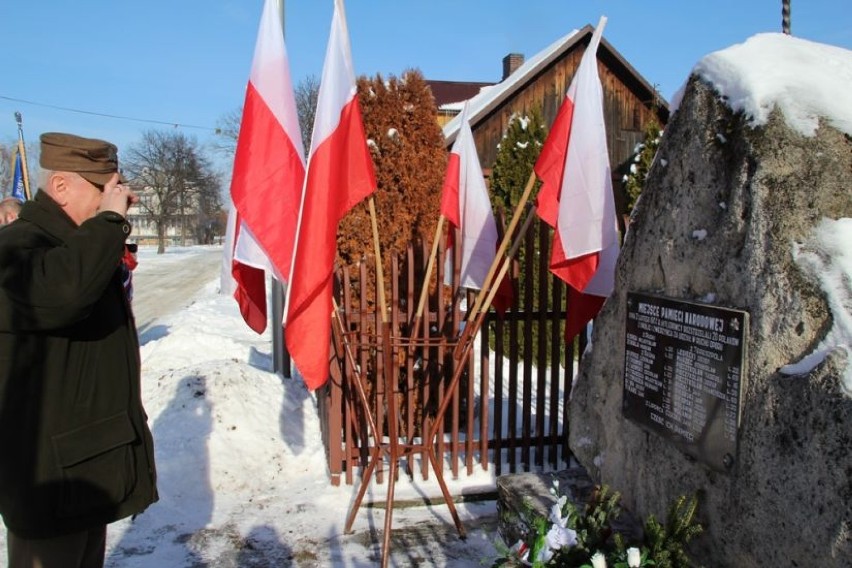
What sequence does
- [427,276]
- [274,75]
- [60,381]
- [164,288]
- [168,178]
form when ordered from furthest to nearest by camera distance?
[168,178] → [164,288] → [427,276] → [274,75] → [60,381]

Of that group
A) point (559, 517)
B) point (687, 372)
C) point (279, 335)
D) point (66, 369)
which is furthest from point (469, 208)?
point (279, 335)

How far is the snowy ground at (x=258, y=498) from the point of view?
3.65m

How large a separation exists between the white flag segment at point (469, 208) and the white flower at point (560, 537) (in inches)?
79.0

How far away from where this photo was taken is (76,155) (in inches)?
83.0

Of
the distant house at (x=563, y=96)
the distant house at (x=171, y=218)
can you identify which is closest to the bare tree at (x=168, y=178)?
the distant house at (x=171, y=218)

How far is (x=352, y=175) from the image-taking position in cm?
321

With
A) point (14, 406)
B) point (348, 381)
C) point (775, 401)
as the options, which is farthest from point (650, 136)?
point (14, 406)

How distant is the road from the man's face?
1017cm

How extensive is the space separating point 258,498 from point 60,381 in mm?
2712

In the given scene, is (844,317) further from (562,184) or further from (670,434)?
(562,184)

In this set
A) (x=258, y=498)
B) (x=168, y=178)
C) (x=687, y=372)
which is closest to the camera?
(x=687, y=372)

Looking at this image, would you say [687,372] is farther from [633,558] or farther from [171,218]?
[171,218]

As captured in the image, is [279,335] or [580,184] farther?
[279,335]

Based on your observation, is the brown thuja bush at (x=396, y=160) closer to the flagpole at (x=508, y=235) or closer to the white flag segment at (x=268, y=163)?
the flagpole at (x=508, y=235)
